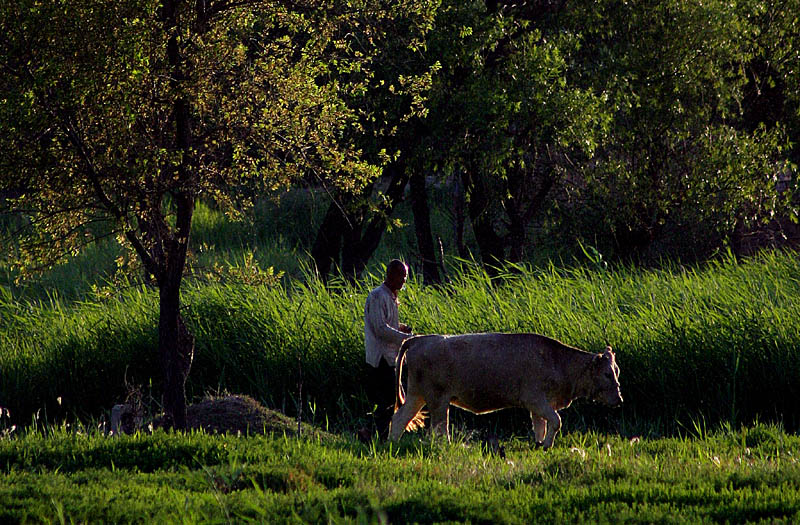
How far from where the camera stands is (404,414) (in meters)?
11.0

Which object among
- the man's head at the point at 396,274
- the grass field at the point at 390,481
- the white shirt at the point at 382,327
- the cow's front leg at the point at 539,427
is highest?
the man's head at the point at 396,274

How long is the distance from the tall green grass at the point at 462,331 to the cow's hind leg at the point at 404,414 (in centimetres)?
234

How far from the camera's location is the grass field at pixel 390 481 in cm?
736

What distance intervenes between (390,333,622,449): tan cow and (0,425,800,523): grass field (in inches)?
19.9

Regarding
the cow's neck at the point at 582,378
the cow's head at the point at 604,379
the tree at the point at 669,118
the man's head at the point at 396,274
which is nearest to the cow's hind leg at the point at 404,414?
the man's head at the point at 396,274

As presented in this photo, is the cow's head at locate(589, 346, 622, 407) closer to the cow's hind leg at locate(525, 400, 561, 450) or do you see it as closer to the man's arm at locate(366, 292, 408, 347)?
the cow's hind leg at locate(525, 400, 561, 450)

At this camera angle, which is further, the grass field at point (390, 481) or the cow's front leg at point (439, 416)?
the cow's front leg at point (439, 416)

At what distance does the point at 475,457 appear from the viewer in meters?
9.88

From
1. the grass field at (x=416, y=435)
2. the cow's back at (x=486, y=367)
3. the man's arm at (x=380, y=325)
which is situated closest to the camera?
the grass field at (x=416, y=435)

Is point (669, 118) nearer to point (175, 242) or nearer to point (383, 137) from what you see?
point (383, 137)

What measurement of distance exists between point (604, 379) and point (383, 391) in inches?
102

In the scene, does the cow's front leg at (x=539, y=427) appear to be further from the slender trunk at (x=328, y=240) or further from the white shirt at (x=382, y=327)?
the slender trunk at (x=328, y=240)

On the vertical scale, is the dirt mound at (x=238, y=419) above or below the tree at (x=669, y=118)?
below

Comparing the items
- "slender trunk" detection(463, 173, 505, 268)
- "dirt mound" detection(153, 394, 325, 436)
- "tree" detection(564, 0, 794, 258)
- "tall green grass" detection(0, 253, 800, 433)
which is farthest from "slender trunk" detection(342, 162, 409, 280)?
"dirt mound" detection(153, 394, 325, 436)
